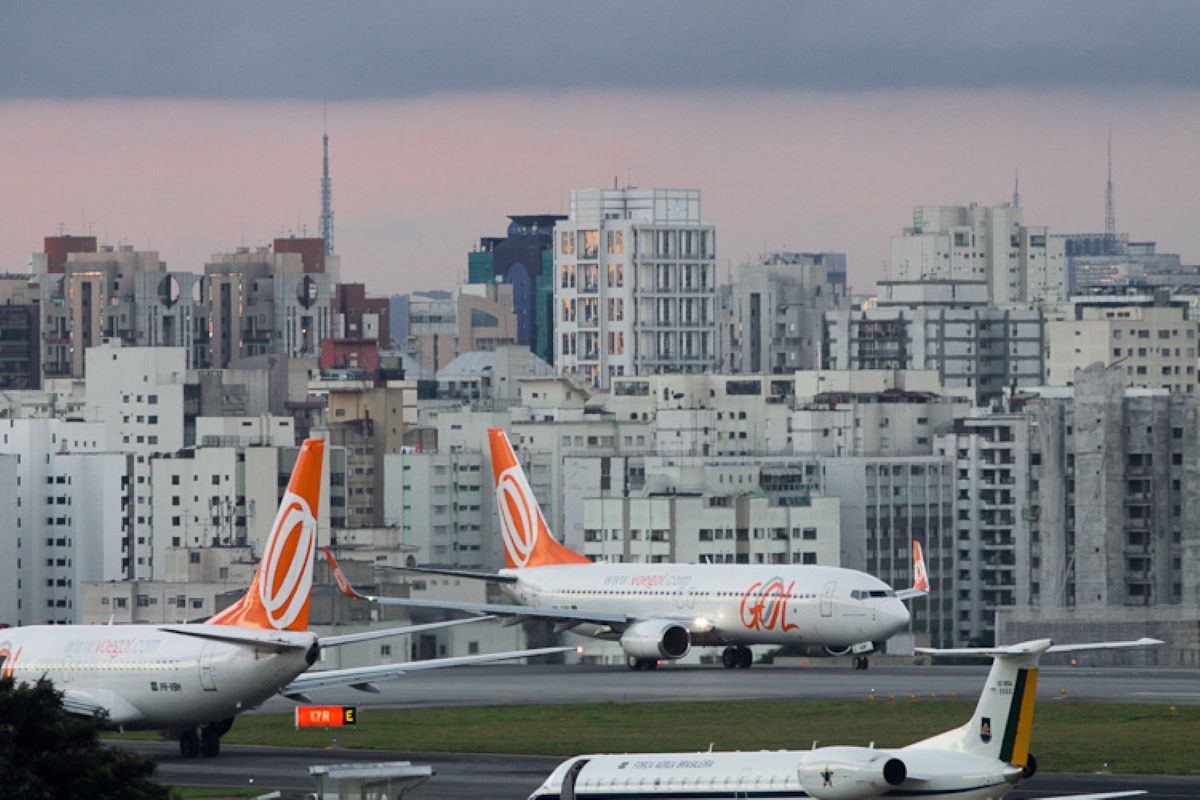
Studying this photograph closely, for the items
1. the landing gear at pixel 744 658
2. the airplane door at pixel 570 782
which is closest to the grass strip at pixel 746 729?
the airplane door at pixel 570 782

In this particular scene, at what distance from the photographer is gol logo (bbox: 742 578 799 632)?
367ft

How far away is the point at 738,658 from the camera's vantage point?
384 ft

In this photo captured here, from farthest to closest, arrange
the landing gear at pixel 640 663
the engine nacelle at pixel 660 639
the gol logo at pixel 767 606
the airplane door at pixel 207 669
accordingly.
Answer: the landing gear at pixel 640 663 < the engine nacelle at pixel 660 639 < the gol logo at pixel 767 606 < the airplane door at pixel 207 669

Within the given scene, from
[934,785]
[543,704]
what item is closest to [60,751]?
[934,785]

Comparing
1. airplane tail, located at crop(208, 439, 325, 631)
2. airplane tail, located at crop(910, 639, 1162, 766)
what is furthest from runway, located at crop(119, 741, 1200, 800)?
airplane tail, located at crop(910, 639, 1162, 766)

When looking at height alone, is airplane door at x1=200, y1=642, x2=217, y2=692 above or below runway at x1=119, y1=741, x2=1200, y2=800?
above

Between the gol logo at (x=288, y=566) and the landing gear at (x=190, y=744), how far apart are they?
20.1ft

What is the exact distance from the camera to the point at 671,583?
116 m

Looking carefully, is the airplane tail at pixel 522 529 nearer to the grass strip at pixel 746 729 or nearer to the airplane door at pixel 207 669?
the grass strip at pixel 746 729

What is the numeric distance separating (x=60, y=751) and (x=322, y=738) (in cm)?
3094

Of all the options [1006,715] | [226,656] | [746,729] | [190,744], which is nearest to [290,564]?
[226,656]

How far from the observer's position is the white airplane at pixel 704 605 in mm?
110500

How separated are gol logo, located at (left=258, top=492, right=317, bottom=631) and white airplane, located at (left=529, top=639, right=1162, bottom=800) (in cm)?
1800

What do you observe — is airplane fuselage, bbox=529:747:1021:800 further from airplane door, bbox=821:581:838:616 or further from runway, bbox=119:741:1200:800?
airplane door, bbox=821:581:838:616
